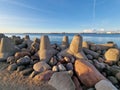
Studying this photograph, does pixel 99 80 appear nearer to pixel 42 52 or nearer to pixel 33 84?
pixel 33 84

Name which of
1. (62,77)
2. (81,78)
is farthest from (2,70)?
(81,78)

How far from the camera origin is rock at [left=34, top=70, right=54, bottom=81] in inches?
163

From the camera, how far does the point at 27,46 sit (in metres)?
7.12

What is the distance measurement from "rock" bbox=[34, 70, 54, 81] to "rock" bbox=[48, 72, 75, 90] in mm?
146

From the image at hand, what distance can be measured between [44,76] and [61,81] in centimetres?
53

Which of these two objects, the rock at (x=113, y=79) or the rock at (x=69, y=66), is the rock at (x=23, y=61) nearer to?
the rock at (x=69, y=66)

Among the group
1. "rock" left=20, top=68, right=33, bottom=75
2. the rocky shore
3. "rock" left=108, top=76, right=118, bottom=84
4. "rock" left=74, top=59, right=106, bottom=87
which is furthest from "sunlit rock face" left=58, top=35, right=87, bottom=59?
"rock" left=20, top=68, right=33, bottom=75

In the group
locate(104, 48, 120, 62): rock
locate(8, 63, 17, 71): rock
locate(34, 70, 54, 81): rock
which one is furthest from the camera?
locate(104, 48, 120, 62): rock

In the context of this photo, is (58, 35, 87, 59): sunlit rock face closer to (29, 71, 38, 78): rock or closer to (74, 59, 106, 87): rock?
(74, 59, 106, 87): rock

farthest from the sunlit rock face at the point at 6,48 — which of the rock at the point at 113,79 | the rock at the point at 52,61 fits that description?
the rock at the point at 113,79

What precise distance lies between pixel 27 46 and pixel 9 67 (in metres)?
2.36

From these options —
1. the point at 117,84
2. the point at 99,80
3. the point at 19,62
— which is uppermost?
the point at 19,62

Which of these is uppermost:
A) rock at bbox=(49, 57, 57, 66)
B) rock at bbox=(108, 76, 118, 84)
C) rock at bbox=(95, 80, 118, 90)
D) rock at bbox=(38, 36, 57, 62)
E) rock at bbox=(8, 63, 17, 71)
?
rock at bbox=(38, 36, 57, 62)

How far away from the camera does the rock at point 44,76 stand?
13.6 feet
